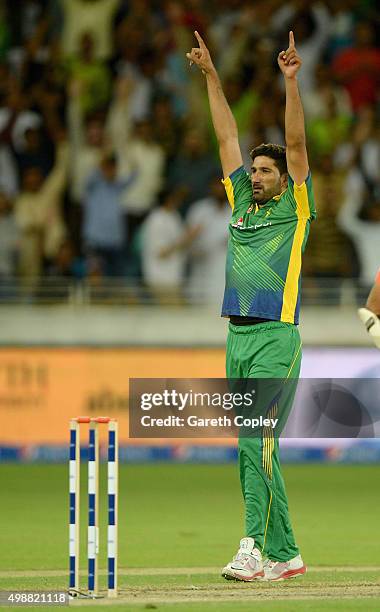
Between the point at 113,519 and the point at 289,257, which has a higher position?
the point at 289,257

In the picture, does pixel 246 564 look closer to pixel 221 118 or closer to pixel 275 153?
pixel 275 153

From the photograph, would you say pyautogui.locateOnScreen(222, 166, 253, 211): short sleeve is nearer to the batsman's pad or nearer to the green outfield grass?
the batsman's pad

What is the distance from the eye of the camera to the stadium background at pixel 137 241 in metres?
16.8

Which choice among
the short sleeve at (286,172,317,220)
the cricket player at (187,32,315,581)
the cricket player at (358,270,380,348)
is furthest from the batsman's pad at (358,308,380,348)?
the short sleeve at (286,172,317,220)

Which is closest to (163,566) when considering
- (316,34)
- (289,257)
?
(289,257)

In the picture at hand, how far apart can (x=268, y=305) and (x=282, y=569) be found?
1.49 metres

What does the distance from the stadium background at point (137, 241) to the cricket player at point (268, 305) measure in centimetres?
764

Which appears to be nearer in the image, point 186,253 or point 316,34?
point 186,253

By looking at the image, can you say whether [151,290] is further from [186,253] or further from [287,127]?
[287,127]

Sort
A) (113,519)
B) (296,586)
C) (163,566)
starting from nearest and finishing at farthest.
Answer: (113,519)
(296,586)
(163,566)

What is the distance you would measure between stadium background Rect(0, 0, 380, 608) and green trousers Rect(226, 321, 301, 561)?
7.61 meters

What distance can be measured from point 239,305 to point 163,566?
6.51 ft

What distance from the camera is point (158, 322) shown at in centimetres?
1714

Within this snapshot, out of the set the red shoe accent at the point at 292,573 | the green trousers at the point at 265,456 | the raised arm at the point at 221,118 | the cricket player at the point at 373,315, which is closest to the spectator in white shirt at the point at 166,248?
the raised arm at the point at 221,118
